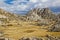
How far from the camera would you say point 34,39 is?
3712 cm

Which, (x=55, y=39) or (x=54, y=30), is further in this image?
(x=54, y=30)

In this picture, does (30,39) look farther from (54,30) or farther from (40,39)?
(54,30)

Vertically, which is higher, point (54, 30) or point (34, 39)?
point (34, 39)

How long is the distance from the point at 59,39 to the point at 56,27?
2107 centimetres

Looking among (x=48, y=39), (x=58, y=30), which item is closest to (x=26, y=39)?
(x=48, y=39)

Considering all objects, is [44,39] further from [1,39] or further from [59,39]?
[1,39]

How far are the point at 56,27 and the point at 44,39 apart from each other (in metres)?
20.8

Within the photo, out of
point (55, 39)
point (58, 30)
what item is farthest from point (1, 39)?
point (58, 30)

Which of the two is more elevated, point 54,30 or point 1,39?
point 1,39

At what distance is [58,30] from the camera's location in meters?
56.2

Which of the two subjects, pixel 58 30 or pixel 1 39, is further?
pixel 58 30

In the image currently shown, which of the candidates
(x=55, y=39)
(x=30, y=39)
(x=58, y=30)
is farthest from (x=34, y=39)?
(x=58, y=30)

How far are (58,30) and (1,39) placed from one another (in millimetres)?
22138

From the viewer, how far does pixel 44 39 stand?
3753 centimetres
